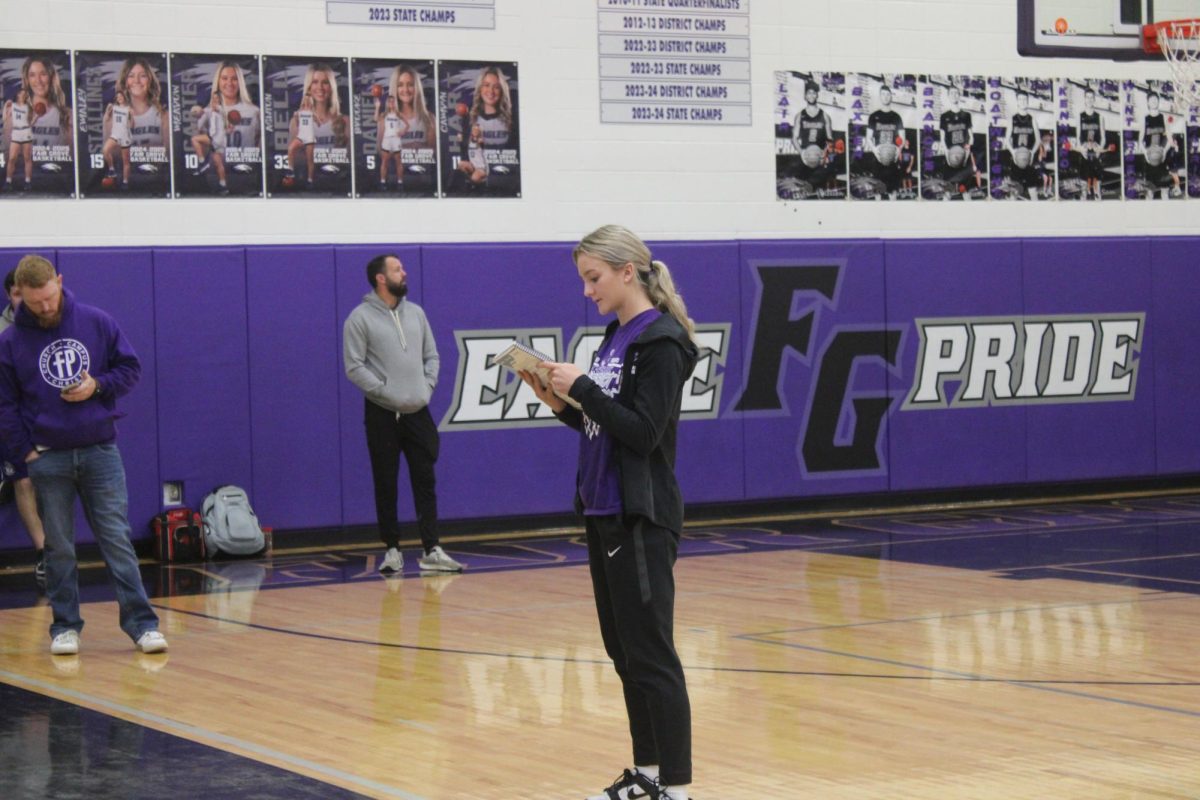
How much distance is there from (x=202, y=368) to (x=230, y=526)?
1.21m

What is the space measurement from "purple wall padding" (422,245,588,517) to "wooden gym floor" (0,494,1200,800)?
1565mm

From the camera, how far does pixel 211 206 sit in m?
13.4

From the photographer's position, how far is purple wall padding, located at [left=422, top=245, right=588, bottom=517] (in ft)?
45.9

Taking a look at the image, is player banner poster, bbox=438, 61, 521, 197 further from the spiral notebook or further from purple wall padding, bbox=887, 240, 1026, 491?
the spiral notebook

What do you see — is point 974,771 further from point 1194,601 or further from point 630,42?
point 630,42

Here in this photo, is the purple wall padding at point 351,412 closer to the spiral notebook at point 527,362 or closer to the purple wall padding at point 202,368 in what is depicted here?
the purple wall padding at point 202,368

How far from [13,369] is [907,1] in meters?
9.72

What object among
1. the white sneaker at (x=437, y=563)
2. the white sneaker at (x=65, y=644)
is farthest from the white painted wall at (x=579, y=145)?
the white sneaker at (x=65, y=644)

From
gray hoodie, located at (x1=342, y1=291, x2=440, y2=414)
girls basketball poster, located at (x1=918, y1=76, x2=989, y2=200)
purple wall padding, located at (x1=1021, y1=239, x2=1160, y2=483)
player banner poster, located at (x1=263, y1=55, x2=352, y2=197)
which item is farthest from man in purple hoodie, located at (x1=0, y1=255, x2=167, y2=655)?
purple wall padding, located at (x1=1021, y1=239, x2=1160, y2=483)

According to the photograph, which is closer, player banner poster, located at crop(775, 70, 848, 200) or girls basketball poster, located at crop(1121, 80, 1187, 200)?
player banner poster, located at crop(775, 70, 848, 200)

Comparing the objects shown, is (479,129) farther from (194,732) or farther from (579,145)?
(194,732)

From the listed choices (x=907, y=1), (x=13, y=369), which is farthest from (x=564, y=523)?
(x=13, y=369)

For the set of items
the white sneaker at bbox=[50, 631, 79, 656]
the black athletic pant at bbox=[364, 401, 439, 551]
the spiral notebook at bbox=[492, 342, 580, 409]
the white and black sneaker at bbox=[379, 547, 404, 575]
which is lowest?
the white and black sneaker at bbox=[379, 547, 404, 575]

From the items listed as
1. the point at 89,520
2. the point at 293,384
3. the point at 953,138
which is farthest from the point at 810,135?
the point at 89,520
